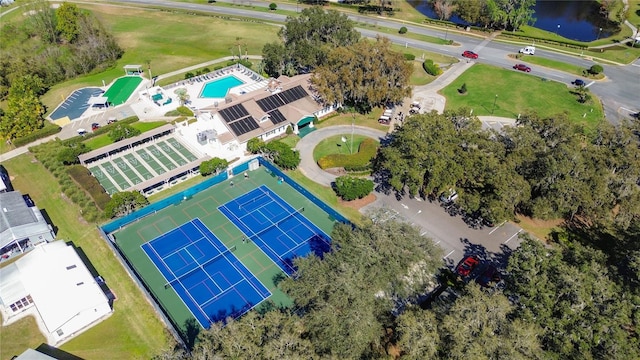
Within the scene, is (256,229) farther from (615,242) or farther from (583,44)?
(583,44)

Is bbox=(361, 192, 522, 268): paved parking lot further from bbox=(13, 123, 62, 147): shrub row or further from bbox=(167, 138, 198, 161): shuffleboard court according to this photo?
bbox=(13, 123, 62, 147): shrub row

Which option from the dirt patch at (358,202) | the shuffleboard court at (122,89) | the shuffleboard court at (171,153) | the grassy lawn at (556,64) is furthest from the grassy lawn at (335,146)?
the grassy lawn at (556,64)

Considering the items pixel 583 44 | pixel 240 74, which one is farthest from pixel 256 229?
pixel 583 44

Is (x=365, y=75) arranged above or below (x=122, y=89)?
above

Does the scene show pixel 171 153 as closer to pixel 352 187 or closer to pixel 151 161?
pixel 151 161

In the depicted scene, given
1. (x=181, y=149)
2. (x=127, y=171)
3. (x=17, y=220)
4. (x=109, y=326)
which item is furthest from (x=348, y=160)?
(x=17, y=220)

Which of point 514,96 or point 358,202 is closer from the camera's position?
point 358,202

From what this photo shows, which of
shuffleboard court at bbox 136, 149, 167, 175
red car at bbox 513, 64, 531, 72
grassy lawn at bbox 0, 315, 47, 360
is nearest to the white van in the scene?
red car at bbox 513, 64, 531, 72
